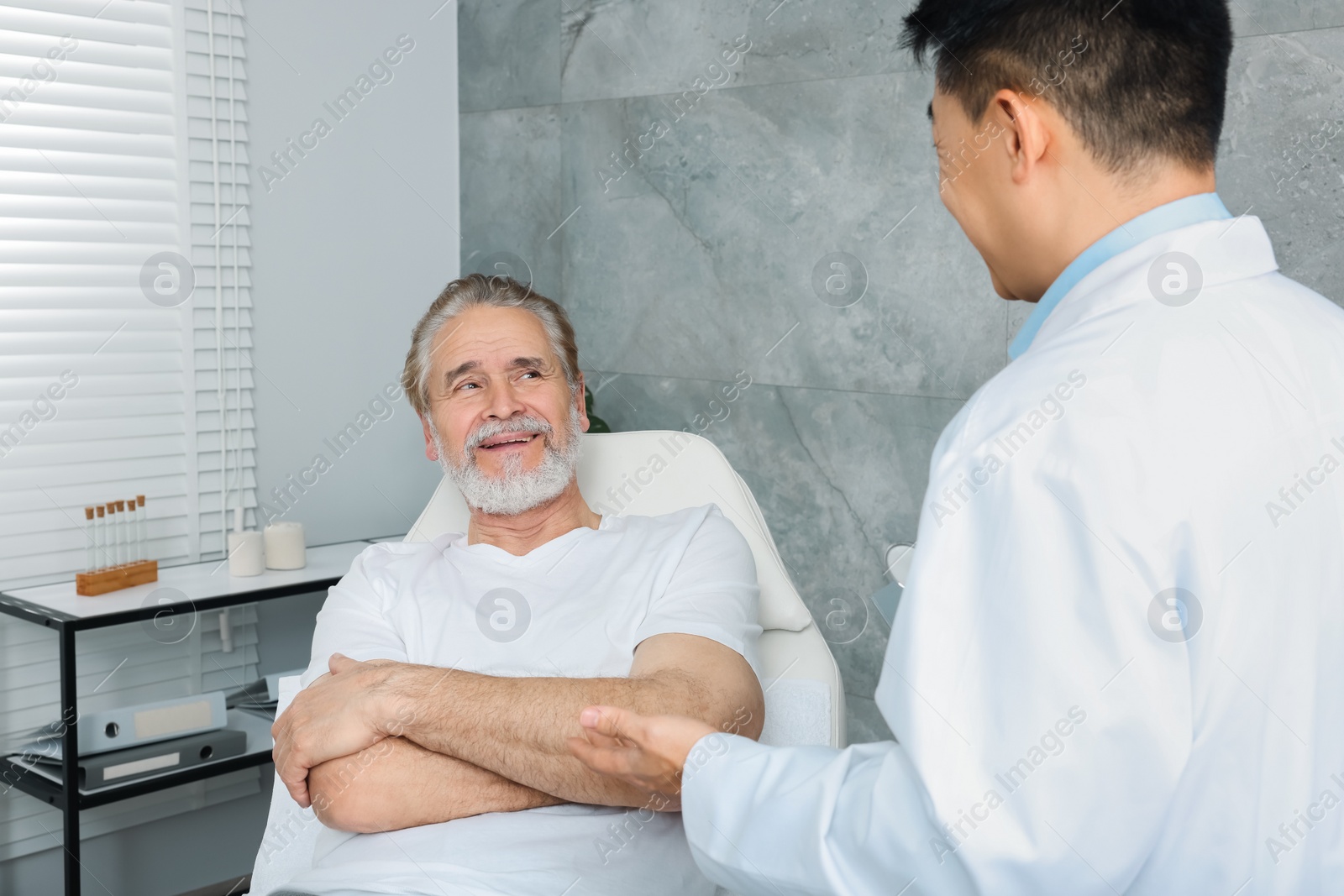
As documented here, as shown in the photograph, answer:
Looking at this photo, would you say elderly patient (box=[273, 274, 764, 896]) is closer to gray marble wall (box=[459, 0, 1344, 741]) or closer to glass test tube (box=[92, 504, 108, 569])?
gray marble wall (box=[459, 0, 1344, 741])

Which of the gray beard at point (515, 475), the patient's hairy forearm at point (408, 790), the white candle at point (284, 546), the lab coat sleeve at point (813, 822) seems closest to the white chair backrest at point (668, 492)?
the gray beard at point (515, 475)

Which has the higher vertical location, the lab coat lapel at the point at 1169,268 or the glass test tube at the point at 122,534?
the lab coat lapel at the point at 1169,268

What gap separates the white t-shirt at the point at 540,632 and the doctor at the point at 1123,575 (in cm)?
55

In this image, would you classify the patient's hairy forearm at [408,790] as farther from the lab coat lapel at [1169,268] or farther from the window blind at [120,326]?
the window blind at [120,326]

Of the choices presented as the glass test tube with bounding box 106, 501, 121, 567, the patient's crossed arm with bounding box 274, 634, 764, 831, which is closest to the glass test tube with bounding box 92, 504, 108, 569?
the glass test tube with bounding box 106, 501, 121, 567

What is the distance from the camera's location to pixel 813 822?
2.59 ft

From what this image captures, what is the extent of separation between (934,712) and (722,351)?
191 centimetres

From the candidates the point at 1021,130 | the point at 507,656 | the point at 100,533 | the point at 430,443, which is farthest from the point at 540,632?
the point at 100,533

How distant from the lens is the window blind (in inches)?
91.4

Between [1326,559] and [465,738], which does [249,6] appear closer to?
[465,738]

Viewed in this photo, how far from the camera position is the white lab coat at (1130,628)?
0.68 meters

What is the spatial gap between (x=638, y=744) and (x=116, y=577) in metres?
1.74

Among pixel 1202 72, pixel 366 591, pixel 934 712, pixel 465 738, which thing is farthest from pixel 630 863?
pixel 1202 72

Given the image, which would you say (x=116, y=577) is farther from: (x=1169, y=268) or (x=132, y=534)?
(x=1169, y=268)
